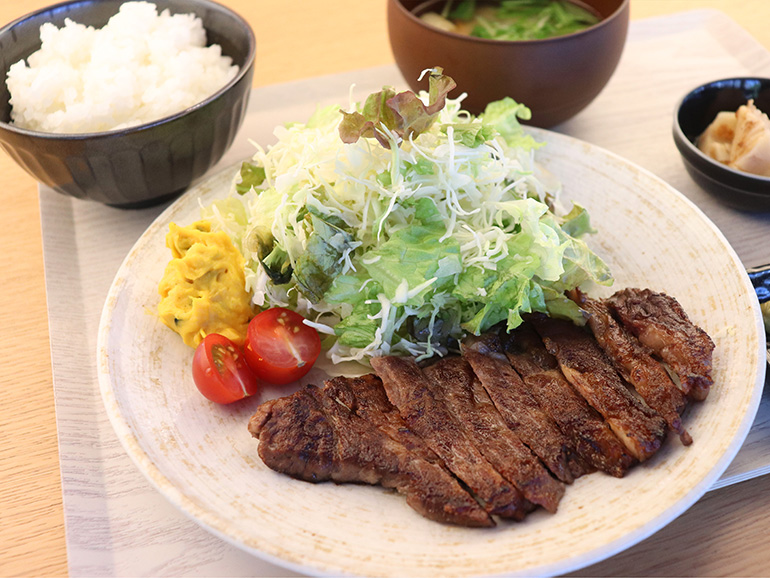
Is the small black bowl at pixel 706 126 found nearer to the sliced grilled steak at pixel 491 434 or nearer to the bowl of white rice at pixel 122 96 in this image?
the sliced grilled steak at pixel 491 434

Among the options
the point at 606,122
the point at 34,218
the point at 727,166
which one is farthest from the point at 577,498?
the point at 34,218

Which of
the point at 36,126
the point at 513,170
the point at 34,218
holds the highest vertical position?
the point at 513,170

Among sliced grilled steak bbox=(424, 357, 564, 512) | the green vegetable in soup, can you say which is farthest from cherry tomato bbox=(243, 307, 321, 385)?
the green vegetable in soup

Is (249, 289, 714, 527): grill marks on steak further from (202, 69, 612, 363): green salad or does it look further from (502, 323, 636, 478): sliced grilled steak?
(202, 69, 612, 363): green salad

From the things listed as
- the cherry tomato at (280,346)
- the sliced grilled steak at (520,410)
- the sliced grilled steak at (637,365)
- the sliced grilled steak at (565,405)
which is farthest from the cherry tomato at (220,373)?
the sliced grilled steak at (637,365)

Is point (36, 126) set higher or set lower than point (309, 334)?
higher

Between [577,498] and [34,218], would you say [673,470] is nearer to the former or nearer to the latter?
[577,498]
